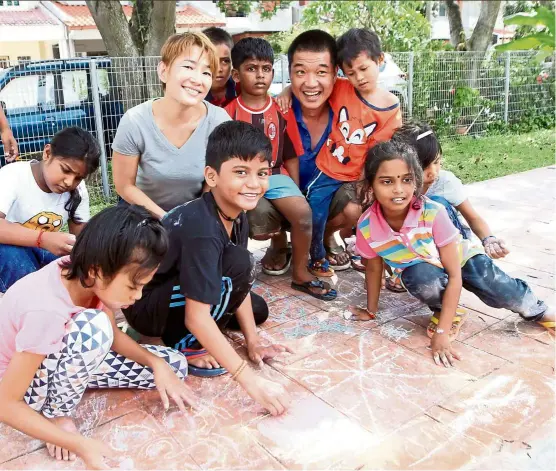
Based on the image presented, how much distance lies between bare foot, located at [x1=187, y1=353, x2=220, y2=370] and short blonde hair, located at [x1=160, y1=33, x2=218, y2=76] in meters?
1.37

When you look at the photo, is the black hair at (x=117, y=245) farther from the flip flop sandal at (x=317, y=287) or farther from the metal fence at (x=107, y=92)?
the metal fence at (x=107, y=92)

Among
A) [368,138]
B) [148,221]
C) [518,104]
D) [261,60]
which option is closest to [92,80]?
[261,60]

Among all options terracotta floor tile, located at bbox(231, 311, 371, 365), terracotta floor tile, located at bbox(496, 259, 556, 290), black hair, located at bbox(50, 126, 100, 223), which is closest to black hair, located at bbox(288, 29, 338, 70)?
black hair, located at bbox(50, 126, 100, 223)

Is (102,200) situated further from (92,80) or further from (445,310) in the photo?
(445,310)

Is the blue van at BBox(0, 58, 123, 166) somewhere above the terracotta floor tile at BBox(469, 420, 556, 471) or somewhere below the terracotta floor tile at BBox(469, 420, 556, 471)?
above

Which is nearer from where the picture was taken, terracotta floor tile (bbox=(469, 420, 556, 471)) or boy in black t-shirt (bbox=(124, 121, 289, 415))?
terracotta floor tile (bbox=(469, 420, 556, 471))

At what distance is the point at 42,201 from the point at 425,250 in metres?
1.81

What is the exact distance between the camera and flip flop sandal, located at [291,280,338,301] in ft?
10.1

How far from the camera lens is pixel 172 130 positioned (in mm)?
2734

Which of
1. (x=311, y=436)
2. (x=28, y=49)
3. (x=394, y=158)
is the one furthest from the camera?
(x=28, y=49)

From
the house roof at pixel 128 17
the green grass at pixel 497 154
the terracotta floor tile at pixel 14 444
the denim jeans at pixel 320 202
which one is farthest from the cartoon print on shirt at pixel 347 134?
the house roof at pixel 128 17

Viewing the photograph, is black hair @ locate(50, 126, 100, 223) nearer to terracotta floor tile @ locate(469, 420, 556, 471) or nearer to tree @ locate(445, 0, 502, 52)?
terracotta floor tile @ locate(469, 420, 556, 471)

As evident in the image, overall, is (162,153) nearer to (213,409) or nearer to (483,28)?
Result: (213,409)

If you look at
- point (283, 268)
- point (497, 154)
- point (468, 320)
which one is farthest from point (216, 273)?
point (497, 154)
